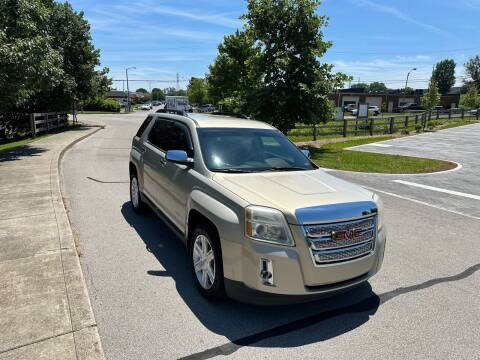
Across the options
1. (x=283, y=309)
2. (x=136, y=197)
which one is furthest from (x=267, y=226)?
(x=136, y=197)

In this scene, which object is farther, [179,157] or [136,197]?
[136,197]

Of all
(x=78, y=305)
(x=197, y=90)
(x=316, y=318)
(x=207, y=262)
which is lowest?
(x=316, y=318)

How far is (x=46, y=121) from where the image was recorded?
2209cm

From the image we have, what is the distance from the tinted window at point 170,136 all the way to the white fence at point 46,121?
16078 mm

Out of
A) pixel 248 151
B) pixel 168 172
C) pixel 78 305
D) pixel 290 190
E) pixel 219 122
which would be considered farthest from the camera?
pixel 219 122

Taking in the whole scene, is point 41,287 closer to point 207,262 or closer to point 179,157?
point 207,262

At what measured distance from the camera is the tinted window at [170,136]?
195 inches

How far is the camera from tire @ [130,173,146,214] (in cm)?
657

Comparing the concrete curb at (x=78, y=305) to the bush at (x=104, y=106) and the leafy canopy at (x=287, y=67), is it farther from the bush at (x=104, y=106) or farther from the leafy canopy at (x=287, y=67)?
the bush at (x=104, y=106)

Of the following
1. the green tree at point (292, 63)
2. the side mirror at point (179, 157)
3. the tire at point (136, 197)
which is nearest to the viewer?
the side mirror at point (179, 157)

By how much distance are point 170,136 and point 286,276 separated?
2.99m

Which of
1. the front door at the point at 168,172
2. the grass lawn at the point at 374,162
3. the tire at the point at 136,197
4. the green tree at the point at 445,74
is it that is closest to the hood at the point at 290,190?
the front door at the point at 168,172

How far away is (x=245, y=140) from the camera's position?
4938mm

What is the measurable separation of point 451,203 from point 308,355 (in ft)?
22.5
